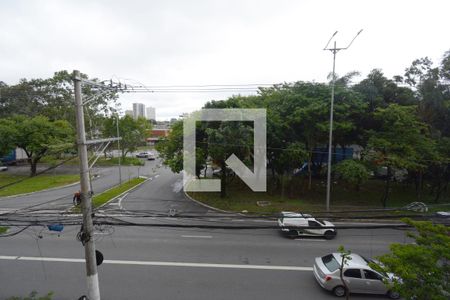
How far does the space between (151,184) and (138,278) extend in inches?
695

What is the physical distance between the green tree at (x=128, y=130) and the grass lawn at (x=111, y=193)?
11413 mm

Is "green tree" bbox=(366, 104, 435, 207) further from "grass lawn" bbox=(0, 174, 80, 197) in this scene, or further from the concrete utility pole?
"grass lawn" bbox=(0, 174, 80, 197)

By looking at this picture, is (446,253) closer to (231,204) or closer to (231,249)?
(231,249)

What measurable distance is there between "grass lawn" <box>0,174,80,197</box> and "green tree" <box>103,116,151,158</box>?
937cm

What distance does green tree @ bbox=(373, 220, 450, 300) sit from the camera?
5980 millimetres

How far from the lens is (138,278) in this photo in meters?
9.98

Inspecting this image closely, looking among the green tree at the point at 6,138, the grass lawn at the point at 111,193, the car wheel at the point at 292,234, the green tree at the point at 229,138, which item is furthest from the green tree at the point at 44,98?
the car wheel at the point at 292,234

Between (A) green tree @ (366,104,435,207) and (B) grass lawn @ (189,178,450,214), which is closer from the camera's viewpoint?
(A) green tree @ (366,104,435,207)

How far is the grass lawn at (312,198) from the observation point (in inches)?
750

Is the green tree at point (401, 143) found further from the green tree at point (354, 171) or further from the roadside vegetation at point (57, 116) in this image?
the roadside vegetation at point (57, 116)

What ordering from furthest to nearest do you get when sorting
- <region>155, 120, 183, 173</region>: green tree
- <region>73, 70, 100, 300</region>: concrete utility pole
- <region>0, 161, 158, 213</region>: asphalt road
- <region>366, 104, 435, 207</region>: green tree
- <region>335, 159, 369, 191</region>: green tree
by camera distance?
<region>155, 120, 183, 173</region>: green tree, <region>0, 161, 158, 213</region>: asphalt road, <region>335, 159, 369, 191</region>: green tree, <region>366, 104, 435, 207</region>: green tree, <region>73, 70, 100, 300</region>: concrete utility pole

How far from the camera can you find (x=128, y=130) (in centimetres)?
3831

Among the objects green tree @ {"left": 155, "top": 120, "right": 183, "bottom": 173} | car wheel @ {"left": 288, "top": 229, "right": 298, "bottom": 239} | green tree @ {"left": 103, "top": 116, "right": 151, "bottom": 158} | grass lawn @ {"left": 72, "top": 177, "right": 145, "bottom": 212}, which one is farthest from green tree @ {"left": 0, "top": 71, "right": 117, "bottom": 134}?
car wheel @ {"left": 288, "top": 229, "right": 298, "bottom": 239}

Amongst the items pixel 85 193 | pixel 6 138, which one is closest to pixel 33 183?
pixel 6 138
